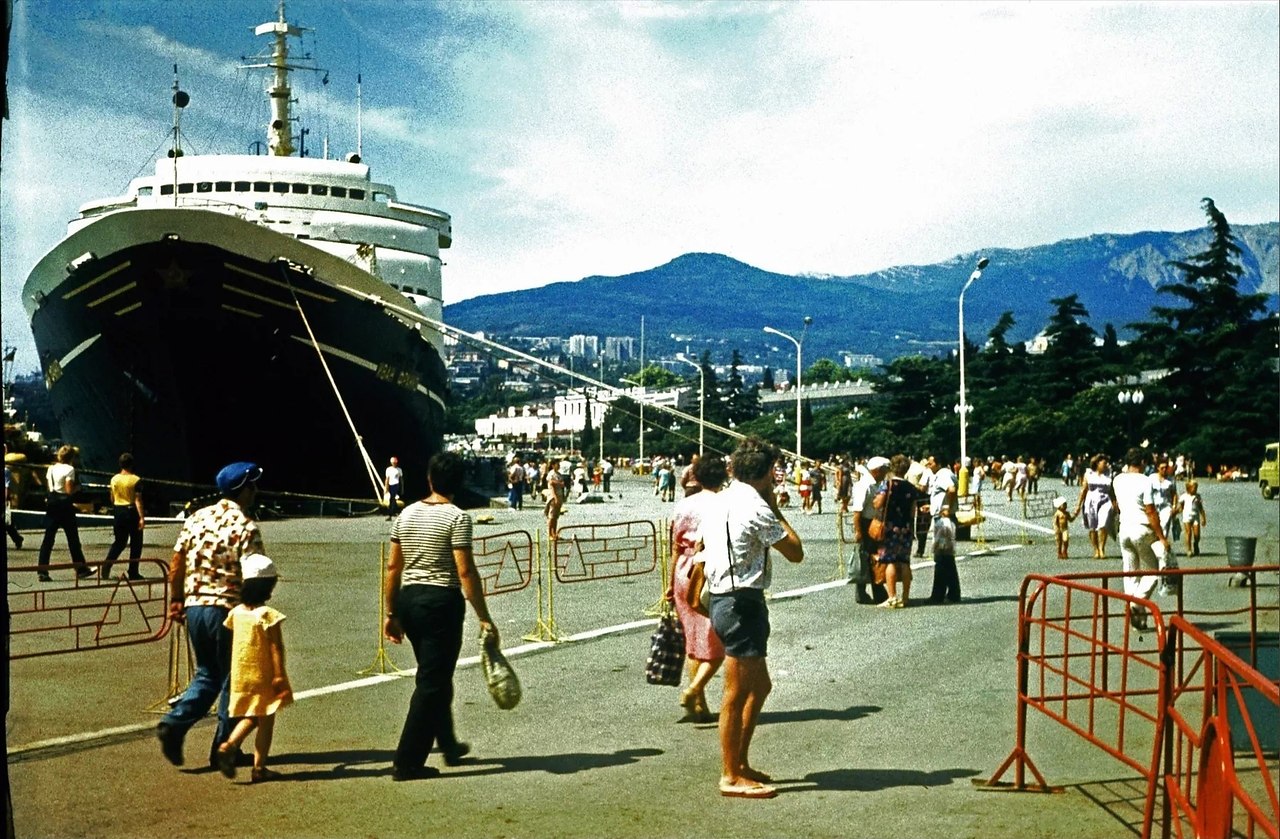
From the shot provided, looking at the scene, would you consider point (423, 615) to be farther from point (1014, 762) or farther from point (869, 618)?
point (869, 618)

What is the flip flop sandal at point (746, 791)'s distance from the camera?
5.88 meters

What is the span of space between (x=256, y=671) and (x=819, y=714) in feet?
10.6

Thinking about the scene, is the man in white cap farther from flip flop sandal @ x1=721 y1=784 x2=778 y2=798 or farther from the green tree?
the green tree

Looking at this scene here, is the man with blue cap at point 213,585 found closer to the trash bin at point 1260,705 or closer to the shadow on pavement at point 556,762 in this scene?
the shadow on pavement at point 556,762

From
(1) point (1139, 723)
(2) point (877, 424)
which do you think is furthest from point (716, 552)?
(2) point (877, 424)

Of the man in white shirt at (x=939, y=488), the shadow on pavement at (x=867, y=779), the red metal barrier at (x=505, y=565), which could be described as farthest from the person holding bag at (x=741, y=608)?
the man in white shirt at (x=939, y=488)

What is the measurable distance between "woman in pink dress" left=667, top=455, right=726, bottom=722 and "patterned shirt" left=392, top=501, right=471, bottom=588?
159 centimetres

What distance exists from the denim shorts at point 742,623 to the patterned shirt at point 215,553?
2.26 metres

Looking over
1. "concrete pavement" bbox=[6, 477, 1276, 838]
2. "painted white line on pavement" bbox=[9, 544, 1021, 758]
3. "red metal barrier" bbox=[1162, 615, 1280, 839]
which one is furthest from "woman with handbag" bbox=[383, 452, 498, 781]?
"red metal barrier" bbox=[1162, 615, 1280, 839]

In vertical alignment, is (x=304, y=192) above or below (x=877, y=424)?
above

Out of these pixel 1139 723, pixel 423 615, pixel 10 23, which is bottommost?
pixel 1139 723

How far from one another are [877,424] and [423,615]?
30.6 meters

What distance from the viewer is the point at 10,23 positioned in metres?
3.98

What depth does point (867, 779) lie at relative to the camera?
626cm
